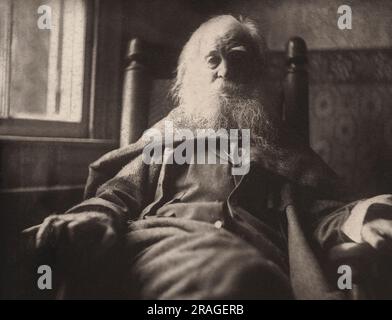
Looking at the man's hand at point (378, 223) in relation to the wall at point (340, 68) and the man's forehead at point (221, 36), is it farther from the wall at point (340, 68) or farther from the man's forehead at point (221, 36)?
the man's forehead at point (221, 36)

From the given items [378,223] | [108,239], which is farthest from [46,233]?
[378,223]

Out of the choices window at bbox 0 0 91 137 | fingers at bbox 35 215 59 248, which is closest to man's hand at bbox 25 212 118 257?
fingers at bbox 35 215 59 248

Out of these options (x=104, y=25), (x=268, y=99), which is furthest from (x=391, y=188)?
(x=104, y=25)

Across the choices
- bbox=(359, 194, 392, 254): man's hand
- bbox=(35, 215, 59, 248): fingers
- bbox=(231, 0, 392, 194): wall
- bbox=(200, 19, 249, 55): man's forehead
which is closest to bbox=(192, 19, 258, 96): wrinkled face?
bbox=(200, 19, 249, 55): man's forehead

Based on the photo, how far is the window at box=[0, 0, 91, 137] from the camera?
2.17 metres

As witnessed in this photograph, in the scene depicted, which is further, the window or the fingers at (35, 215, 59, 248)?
the window

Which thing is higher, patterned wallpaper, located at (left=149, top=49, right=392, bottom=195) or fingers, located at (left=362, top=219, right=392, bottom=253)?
patterned wallpaper, located at (left=149, top=49, right=392, bottom=195)

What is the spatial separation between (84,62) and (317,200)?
119 centimetres

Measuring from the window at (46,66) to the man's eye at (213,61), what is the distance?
54cm

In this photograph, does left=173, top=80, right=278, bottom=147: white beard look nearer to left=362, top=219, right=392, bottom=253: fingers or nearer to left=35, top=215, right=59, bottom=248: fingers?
left=362, top=219, right=392, bottom=253: fingers

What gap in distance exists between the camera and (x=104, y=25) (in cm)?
221

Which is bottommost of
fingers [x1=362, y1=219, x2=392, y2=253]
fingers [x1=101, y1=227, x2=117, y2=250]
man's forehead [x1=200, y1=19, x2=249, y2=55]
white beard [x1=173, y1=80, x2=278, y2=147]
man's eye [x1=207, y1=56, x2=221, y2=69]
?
fingers [x1=101, y1=227, x2=117, y2=250]
